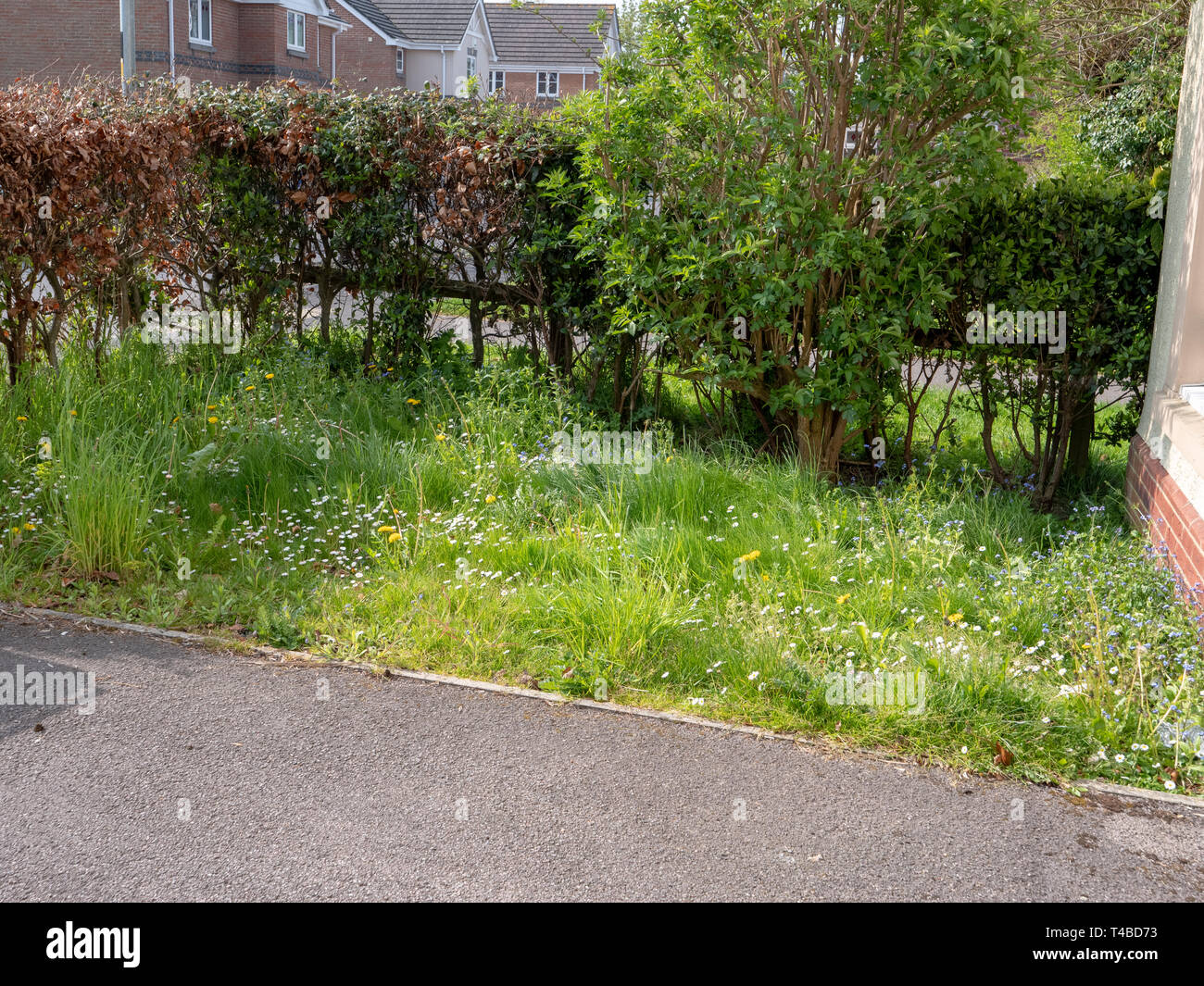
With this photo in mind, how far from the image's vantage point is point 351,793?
383cm

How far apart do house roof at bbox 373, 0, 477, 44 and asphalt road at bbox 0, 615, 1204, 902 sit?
1875 inches

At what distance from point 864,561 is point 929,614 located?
0.50 metres

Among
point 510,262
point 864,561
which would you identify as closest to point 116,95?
point 510,262

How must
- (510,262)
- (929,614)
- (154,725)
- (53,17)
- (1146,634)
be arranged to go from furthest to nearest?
(53,17), (510,262), (929,614), (1146,634), (154,725)

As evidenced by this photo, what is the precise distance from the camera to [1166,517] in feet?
17.4

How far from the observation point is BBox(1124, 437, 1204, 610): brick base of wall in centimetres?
468

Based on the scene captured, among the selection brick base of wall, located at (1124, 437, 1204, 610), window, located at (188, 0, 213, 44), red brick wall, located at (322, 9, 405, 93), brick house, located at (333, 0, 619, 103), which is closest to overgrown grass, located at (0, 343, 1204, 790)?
brick base of wall, located at (1124, 437, 1204, 610)

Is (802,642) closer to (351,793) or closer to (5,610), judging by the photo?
(351,793)

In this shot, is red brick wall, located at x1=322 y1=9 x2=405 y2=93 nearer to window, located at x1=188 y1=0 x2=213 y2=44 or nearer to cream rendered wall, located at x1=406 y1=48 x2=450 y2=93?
cream rendered wall, located at x1=406 y1=48 x2=450 y2=93

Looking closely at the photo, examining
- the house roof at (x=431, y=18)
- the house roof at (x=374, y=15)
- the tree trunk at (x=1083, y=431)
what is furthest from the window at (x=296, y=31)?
the tree trunk at (x=1083, y=431)

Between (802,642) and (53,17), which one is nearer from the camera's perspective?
(802,642)

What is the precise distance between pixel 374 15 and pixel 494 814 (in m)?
47.8

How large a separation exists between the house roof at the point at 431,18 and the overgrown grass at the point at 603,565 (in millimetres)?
44016

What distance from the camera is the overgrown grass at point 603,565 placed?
434 centimetres
